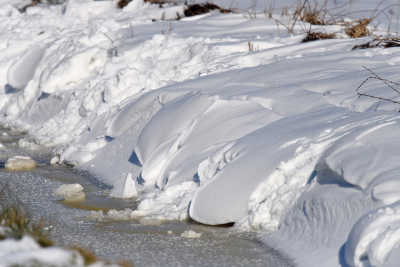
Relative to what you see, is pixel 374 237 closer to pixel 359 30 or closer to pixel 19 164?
pixel 19 164

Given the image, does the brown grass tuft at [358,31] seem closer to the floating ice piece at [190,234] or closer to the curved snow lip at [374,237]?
the floating ice piece at [190,234]

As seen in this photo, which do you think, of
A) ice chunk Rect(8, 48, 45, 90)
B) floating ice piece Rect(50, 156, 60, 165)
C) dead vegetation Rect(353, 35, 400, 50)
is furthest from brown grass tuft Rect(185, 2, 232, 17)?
floating ice piece Rect(50, 156, 60, 165)

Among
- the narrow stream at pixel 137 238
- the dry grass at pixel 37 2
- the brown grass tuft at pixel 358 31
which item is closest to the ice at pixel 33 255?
the narrow stream at pixel 137 238

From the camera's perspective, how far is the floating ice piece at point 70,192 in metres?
3.25

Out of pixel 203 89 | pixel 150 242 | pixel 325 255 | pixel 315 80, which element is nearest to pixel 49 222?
pixel 150 242

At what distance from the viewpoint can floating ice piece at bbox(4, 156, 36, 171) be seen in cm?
402

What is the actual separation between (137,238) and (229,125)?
1.19m

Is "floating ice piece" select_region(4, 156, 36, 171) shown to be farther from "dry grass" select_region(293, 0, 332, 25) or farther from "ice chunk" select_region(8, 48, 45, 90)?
"dry grass" select_region(293, 0, 332, 25)

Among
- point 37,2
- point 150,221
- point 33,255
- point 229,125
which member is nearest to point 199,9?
point 37,2

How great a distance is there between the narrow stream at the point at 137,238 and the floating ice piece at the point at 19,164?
603 mm

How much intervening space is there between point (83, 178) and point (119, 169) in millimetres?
337

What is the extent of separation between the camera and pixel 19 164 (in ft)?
13.3

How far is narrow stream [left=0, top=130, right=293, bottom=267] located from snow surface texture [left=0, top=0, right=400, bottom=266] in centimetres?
9

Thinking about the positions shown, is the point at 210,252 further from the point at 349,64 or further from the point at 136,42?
the point at 136,42
